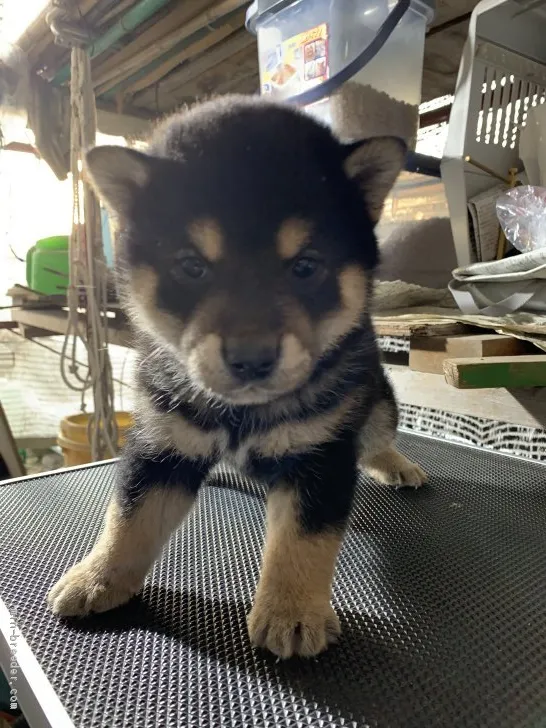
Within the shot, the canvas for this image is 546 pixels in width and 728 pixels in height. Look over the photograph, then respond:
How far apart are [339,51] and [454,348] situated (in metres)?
1.37

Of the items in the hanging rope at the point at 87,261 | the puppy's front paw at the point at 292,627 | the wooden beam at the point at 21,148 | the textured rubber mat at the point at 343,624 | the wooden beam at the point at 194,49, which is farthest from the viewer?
the wooden beam at the point at 21,148

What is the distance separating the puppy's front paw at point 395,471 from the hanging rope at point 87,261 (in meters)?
1.38

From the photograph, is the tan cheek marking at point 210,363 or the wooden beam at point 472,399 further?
the wooden beam at point 472,399

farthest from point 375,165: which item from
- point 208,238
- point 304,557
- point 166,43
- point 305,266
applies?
point 166,43

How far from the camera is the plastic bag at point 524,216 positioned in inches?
86.8

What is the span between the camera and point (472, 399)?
200 cm

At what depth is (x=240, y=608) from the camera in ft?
3.26

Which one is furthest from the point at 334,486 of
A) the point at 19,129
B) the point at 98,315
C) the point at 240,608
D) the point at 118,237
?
the point at 19,129

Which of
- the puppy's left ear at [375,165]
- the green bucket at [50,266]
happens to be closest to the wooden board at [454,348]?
the puppy's left ear at [375,165]

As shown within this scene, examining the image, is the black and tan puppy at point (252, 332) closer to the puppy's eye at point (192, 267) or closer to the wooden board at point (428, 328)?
the puppy's eye at point (192, 267)

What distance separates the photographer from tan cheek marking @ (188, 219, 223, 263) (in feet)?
3.03

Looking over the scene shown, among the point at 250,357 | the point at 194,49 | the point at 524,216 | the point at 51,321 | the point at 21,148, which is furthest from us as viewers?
the point at 21,148

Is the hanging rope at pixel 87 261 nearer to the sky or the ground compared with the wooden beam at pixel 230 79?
nearer to the ground

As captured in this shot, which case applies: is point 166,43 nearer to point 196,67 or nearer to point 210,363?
point 196,67
